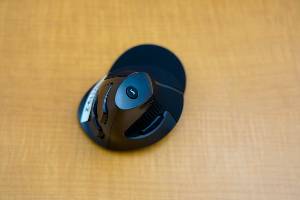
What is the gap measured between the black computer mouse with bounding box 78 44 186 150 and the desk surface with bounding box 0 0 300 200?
21 millimetres

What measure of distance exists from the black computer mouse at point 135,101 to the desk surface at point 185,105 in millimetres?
21

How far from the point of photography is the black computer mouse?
21.5 inches

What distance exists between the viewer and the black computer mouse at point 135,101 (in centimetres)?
54

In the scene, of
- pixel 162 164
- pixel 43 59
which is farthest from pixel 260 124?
pixel 43 59

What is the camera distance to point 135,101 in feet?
1.77

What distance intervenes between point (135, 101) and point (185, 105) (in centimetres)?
13

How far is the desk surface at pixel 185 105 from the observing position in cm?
59

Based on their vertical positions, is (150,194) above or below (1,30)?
below

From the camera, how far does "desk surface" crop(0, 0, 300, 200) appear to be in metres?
0.59

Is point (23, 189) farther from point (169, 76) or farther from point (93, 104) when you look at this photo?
point (169, 76)

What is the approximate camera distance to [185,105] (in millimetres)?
643

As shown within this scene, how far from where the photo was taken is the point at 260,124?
633 mm

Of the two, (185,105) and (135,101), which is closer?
(135,101)

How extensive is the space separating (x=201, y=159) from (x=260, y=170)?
0.09 m
